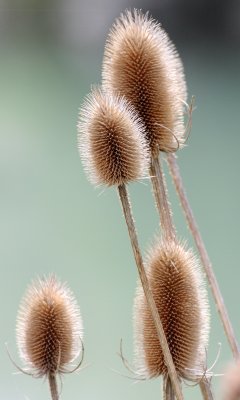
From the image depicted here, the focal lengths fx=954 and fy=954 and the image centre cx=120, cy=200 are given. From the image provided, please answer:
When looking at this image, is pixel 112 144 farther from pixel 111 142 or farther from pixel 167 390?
pixel 167 390

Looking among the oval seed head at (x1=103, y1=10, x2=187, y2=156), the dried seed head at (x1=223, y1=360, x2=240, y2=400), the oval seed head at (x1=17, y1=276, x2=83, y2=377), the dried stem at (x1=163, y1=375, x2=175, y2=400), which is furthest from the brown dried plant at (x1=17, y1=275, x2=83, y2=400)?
the dried seed head at (x1=223, y1=360, x2=240, y2=400)

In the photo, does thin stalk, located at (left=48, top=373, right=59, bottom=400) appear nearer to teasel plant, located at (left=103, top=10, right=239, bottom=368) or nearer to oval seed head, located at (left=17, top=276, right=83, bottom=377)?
oval seed head, located at (left=17, top=276, right=83, bottom=377)

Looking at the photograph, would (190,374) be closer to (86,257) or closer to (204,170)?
(86,257)

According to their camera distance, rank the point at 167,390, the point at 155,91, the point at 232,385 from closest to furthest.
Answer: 1. the point at 232,385
2. the point at 167,390
3. the point at 155,91

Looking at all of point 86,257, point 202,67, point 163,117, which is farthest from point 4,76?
point 163,117

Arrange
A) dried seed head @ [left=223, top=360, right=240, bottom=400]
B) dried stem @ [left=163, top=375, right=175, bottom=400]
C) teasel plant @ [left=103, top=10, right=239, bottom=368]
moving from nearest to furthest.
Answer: dried seed head @ [left=223, top=360, right=240, bottom=400] < dried stem @ [left=163, top=375, right=175, bottom=400] < teasel plant @ [left=103, top=10, right=239, bottom=368]

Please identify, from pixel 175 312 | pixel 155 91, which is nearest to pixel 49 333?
pixel 175 312
